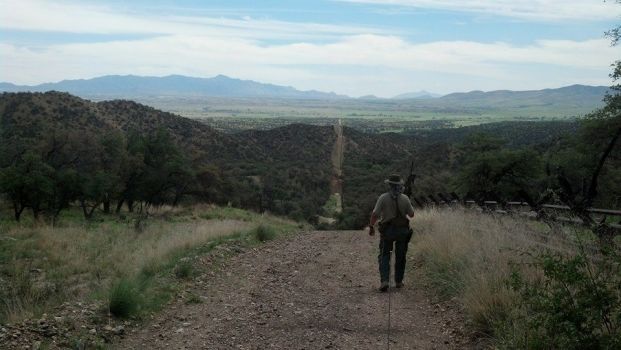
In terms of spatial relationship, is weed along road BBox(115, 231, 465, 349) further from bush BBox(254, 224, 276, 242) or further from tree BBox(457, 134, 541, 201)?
tree BBox(457, 134, 541, 201)

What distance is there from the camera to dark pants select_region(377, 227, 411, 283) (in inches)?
353

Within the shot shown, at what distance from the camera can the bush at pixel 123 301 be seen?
7.14 metres

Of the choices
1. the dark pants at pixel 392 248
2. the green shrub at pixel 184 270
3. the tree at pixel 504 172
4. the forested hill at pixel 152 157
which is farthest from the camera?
the forested hill at pixel 152 157

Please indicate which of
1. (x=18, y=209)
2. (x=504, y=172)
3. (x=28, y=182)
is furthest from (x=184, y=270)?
(x=504, y=172)

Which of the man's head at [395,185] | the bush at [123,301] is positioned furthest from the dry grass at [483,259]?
the bush at [123,301]

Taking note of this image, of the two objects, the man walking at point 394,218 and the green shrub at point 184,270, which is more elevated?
the man walking at point 394,218

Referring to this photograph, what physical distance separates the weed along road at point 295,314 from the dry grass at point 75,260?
130 cm

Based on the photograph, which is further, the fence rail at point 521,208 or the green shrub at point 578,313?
the fence rail at point 521,208

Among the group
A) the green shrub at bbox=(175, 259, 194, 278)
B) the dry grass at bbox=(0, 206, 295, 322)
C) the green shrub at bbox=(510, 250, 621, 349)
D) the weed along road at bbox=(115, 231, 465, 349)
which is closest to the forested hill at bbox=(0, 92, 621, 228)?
the weed along road at bbox=(115, 231, 465, 349)

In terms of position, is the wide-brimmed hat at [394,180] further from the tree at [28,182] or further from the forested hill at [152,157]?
the forested hill at [152,157]

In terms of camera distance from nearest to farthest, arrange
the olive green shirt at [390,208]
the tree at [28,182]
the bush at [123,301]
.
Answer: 1. the bush at [123,301]
2. the olive green shirt at [390,208]
3. the tree at [28,182]

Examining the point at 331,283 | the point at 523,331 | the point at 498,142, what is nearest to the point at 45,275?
the point at 331,283

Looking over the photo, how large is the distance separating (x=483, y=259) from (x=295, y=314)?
8.76 feet

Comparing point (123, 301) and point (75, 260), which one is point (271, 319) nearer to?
point (123, 301)
